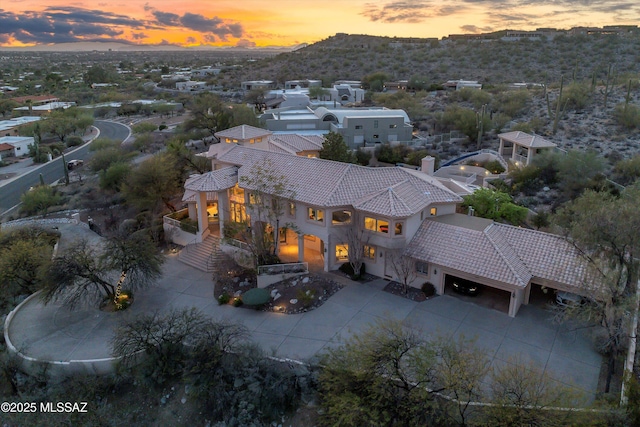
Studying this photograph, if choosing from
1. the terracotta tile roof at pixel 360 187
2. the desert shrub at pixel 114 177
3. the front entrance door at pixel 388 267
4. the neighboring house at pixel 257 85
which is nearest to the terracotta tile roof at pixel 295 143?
the terracotta tile roof at pixel 360 187

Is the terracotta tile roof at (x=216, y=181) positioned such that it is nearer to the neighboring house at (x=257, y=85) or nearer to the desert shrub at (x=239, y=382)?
the desert shrub at (x=239, y=382)

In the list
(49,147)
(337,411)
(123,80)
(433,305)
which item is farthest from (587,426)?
(123,80)

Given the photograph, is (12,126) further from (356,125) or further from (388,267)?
(388,267)

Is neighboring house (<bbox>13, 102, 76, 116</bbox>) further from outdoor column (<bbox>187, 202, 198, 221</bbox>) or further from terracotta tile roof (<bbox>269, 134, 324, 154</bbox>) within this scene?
outdoor column (<bbox>187, 202, 198, 221</bbox>)

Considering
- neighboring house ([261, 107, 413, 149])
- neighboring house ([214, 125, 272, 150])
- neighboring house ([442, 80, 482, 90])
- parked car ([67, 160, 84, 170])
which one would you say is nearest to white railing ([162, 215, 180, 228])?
→ neighboring house ([214, 125, 272, 150])

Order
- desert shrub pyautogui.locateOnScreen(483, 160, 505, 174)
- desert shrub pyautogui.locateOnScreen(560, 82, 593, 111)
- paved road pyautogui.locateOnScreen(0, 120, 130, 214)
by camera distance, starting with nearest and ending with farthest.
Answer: desert shrub pyautogui.locateOnScreen(483, 160, 505, 174), paved road pyautogui.locateOnScreen(0, 120, 130, 214), desert shrub pyautogui.locateOnScreen(560, 82, 593, 111)
